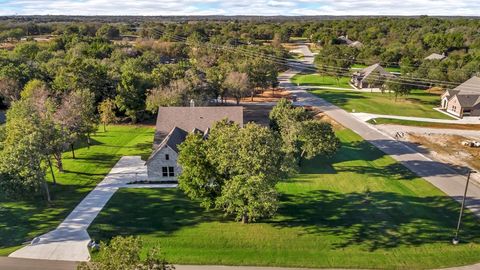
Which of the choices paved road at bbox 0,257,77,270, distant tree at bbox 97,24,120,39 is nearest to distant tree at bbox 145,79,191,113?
paved road at bbox 0,257,77,270

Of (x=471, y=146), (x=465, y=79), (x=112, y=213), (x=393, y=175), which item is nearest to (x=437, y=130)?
(x=471, y=146)

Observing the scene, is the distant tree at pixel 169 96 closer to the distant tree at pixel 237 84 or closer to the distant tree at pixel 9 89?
the distant tree at pixel 237 84

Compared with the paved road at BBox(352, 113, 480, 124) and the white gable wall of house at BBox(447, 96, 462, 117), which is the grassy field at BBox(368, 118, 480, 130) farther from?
the white gable wall of house at BBox(447, 96, 462, 117)

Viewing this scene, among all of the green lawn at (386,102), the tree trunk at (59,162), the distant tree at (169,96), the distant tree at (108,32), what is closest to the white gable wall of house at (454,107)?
the green lawn at (386,102)

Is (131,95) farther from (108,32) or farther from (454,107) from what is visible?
(108,32)

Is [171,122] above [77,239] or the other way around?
above

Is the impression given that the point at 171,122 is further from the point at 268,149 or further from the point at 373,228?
the point at 373,228
